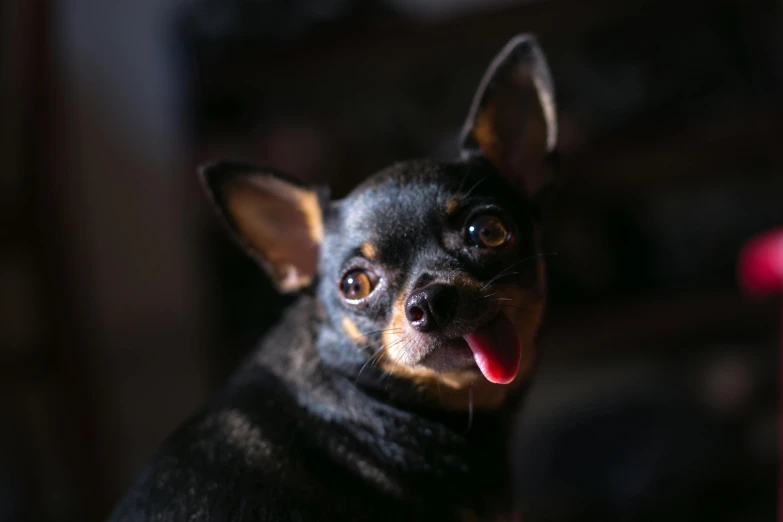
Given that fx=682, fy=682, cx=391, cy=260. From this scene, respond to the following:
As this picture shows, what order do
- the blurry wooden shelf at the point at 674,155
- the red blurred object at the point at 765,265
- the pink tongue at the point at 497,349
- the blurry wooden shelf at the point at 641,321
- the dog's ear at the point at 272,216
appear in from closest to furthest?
the pink tongue at the point at 497,349 → the dog's ear at the point at 272,216 → the red blurred object at the point at 765,265 → the blurry wooden shelf at the point at 674,155 → the blurry wooden shelf at the point at 641,321

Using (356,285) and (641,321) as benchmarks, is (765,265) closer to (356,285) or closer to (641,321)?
(356,285)

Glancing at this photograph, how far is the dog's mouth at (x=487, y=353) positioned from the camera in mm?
715

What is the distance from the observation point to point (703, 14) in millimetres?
2459

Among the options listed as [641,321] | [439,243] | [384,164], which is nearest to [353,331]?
[439,243]

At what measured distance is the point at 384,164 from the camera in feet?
7.90

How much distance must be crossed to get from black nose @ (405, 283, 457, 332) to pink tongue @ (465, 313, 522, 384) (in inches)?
1.5

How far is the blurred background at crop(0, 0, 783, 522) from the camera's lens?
1967 mm

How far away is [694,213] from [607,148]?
583 mm

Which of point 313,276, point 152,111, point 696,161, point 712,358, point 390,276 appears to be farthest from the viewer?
point 152,111

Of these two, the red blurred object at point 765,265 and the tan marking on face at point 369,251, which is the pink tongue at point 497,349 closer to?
the tan marking on face at point 369,251

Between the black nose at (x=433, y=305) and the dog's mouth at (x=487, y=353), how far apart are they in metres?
0.04

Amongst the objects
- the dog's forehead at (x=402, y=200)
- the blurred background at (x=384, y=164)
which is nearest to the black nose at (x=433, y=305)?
the dog's forehead at (x=402, y=200)

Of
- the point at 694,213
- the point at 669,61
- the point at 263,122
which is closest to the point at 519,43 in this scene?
the point at 263,122

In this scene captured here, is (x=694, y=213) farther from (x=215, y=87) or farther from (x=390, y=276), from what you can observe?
(x=390, y=276)
